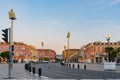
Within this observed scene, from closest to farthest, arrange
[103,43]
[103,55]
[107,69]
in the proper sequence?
[107,69]
[103,55]
[103,43]

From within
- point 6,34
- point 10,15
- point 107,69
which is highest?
point 10,15

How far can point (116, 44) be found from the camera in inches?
7539

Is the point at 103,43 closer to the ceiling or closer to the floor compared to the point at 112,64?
closer to the ceiling

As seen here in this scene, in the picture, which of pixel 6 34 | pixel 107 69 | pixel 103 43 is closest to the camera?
pixel 6 34

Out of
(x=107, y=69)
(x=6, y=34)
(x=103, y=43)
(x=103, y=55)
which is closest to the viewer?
(x=6, y=34)

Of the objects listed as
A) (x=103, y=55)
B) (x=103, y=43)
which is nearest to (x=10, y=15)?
(x=103, y=55)

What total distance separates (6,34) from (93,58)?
170m

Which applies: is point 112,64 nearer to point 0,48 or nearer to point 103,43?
point 103,43

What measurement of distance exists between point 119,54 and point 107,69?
369 ft

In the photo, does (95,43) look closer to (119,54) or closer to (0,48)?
(119,54)

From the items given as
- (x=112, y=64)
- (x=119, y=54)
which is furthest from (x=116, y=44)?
(x=112, y=64)

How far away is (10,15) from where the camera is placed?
2633 cm

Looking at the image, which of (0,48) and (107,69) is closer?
(107,69)

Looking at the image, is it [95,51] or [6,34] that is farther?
[95,51]
